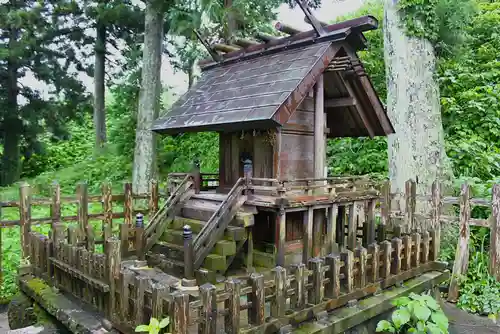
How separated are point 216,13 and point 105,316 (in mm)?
11312

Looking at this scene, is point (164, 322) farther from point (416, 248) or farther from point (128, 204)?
point (128, 204)

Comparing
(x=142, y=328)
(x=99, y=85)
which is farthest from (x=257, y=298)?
(x=99, y=85)

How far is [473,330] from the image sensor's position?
7688 millimetres

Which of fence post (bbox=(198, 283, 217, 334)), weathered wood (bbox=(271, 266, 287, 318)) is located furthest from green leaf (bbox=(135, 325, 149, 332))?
weathered wood (bbox=(271, 266, 287, 318))

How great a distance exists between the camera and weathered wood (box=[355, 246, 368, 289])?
6121mm

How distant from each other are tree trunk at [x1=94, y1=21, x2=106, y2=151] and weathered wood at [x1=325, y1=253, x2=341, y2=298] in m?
17.2

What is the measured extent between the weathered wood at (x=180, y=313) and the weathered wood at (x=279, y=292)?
4.52ft

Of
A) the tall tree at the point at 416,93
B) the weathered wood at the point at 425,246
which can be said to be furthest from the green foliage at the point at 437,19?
the weathered wood at the point at 425,246

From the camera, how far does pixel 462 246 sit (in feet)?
29.0

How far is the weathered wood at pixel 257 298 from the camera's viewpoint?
4629 mm

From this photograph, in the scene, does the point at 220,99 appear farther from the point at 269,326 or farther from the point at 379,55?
the point at 379,55

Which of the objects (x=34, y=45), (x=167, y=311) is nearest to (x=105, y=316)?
(x=167, y=311)

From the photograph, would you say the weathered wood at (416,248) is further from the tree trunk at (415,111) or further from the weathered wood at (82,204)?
the weathered wood at (82,204)

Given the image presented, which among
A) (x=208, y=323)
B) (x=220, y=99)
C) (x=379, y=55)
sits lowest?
(x=208, y=323)
